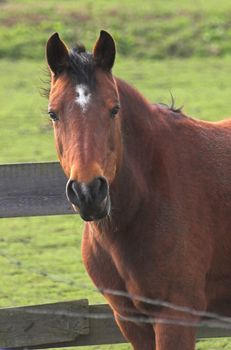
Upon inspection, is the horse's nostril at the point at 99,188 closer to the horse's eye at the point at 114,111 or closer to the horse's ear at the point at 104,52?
the horse's eye at the point at 114,111

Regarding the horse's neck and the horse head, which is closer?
the horse head

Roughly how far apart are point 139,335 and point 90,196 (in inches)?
52.3

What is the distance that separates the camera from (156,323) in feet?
18.0

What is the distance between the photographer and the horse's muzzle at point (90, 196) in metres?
4.82

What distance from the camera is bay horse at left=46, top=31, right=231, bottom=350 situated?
5168 millimetres

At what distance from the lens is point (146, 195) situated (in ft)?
18.3

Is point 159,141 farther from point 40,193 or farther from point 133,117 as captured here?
point 40,193

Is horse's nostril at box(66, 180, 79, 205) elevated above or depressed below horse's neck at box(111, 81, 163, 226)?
above

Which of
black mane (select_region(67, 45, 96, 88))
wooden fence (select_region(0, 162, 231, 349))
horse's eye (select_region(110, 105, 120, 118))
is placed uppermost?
black mane (select_region(67, 45, 96, 88))

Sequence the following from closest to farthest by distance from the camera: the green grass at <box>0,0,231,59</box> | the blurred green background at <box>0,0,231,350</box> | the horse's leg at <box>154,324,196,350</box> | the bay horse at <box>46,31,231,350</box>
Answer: the bay horse at <box>46,31,231,350</box> < the horse's leg at <box>154,324,196,350</box> < the blurred green background at <box>0,0,231,350</box> < the green grass at <box>0,0,231,59</box>

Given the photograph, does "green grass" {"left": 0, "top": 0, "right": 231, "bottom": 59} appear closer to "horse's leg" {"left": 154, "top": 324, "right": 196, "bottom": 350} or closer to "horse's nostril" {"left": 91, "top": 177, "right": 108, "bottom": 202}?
"horse's leg" {"left": 154, "top": 324, "right": 196, "bottom": 350}

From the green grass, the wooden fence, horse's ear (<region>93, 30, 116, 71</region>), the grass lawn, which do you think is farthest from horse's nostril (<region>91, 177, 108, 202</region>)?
the green grass

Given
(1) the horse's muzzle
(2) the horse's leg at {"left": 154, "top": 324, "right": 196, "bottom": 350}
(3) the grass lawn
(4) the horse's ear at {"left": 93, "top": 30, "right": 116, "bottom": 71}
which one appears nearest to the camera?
(1) the horse's muzzle

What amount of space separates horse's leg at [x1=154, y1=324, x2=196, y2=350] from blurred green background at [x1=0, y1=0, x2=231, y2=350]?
10.2ft
